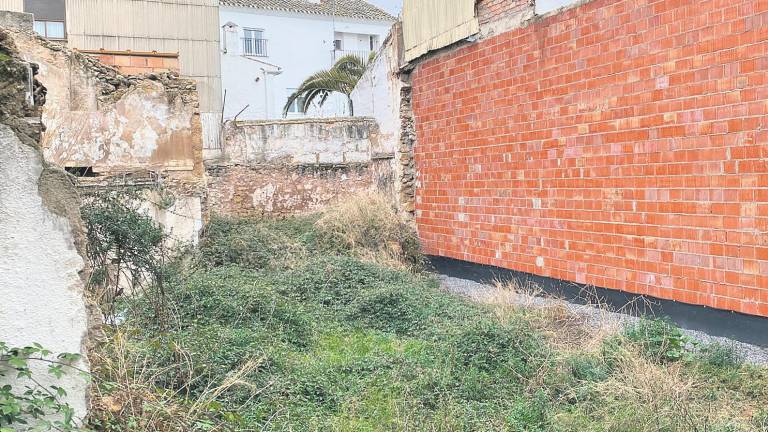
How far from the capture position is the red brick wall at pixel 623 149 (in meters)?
6.43

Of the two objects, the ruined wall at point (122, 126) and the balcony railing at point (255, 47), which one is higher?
the balcony railing at point (255, 47)

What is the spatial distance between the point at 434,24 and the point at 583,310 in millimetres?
5760

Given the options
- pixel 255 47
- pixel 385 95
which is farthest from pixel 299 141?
pixel 255 47

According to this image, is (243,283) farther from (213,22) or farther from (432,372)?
(213,22)

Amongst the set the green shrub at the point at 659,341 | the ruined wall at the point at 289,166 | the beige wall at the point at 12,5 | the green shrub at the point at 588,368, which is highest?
the beige wall at the point at 12,5

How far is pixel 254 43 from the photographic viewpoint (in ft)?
112

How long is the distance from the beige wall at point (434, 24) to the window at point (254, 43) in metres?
22.8

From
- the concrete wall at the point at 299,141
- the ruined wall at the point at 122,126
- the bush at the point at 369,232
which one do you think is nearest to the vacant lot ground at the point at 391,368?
the ruined wall at the point at 122,126

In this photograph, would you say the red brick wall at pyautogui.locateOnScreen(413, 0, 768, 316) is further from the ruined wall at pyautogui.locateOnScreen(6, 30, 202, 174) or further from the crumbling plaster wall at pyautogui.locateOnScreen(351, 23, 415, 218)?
the ruined wall at pyautogui.locateOnScreen(6, 30, 202, 174)

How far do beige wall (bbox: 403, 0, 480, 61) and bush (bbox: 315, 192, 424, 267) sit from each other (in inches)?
115

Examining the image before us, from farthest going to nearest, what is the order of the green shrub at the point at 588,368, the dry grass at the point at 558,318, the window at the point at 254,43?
the window at the point at 254,43, the dry grass at the point at 558,318, the green shrub at the point at 588,368

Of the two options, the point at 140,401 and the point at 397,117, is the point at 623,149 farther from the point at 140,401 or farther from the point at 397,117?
the point at 140,401

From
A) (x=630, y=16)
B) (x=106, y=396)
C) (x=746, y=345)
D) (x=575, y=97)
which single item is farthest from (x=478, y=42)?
(x=106, y=396)

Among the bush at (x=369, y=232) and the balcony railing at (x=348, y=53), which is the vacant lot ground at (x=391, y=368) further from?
the balcony railing at (x=348, y=53)
